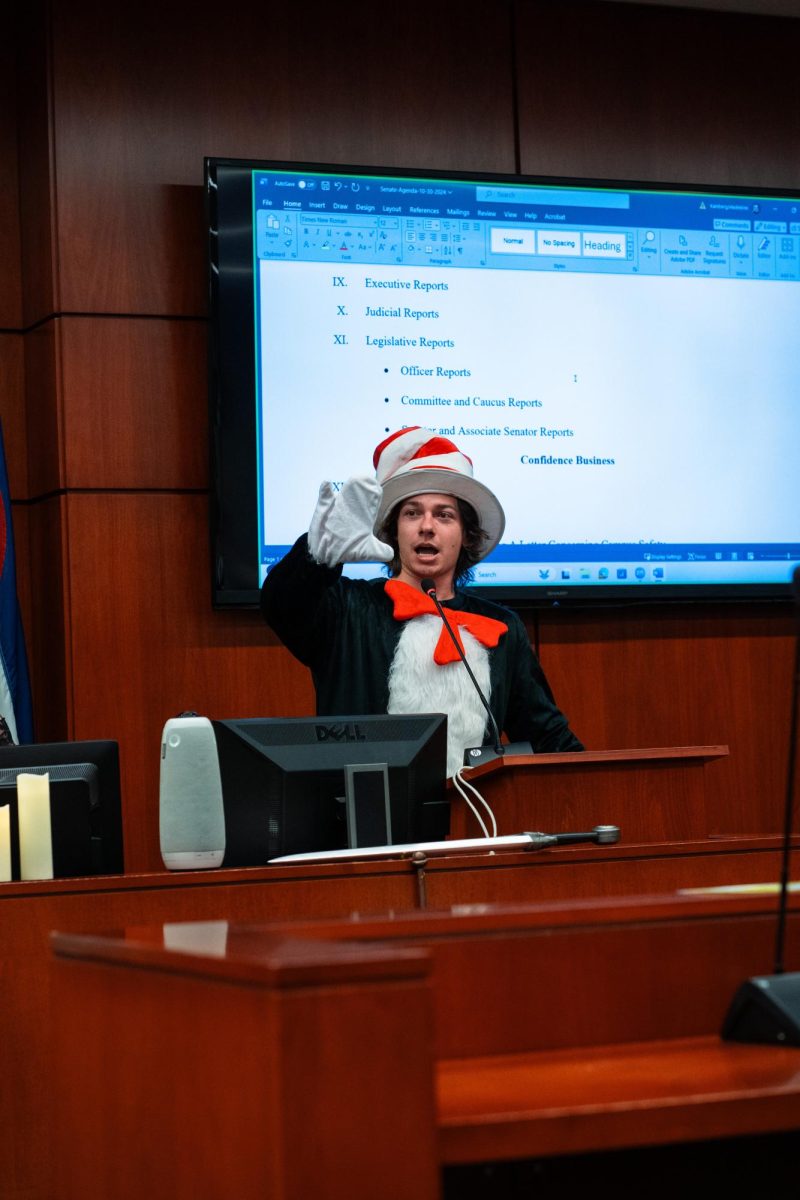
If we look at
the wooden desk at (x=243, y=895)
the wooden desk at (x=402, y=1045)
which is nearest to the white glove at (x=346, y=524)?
the wooden desk at (x=243, y=895)

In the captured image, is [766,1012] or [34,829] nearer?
[766,1012]

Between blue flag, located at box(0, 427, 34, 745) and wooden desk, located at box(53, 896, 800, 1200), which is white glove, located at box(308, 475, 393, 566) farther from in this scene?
wooden desk, located at box(53, 896, 800, 1200)

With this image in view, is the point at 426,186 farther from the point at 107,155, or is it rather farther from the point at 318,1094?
the point at 318,1094

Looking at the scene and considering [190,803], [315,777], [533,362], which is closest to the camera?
[190,803]

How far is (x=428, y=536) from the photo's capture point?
333 centimetres

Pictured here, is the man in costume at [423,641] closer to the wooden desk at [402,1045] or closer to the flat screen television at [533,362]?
the flat screen television at [533,362]

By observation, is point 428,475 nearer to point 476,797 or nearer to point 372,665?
point 372,665

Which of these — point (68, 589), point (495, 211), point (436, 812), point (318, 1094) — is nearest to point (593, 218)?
point (495, 211)

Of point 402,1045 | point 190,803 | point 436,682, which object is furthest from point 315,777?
point 402,1045

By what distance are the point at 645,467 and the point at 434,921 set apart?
3163 millimetres

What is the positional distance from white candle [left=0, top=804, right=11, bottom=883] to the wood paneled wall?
5.38 feet

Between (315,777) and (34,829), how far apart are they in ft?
1.45

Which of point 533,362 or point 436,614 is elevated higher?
point 533,362

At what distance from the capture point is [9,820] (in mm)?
2172
